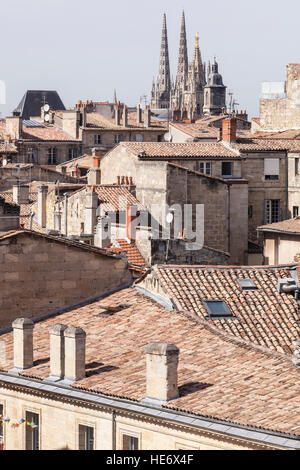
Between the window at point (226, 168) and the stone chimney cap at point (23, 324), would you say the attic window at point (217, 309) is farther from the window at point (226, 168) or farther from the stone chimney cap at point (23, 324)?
the window at point (226, 168)

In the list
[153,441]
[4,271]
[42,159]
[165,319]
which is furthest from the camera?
[42,159]

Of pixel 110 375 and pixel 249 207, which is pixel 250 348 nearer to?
pixel 110 375

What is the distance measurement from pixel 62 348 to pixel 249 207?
34.8 metres

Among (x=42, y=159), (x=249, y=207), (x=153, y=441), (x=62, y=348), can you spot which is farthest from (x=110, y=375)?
(x=42, y=159)

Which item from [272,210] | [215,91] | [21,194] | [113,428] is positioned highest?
[215,91]

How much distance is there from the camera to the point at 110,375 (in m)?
27.6

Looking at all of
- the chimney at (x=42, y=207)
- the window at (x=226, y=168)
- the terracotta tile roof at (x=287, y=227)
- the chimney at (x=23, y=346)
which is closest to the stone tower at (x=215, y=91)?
the window at (x=226, y=168)

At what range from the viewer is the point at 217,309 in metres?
32.4

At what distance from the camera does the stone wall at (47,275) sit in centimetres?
3356

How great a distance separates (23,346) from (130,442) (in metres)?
4.79

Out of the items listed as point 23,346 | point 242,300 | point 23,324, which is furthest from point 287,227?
point 23,346

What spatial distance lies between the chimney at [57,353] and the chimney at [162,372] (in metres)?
3.25

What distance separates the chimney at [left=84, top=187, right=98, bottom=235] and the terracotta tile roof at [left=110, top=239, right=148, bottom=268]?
322 inches

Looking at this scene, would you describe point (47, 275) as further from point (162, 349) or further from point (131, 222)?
point (131, 222)
